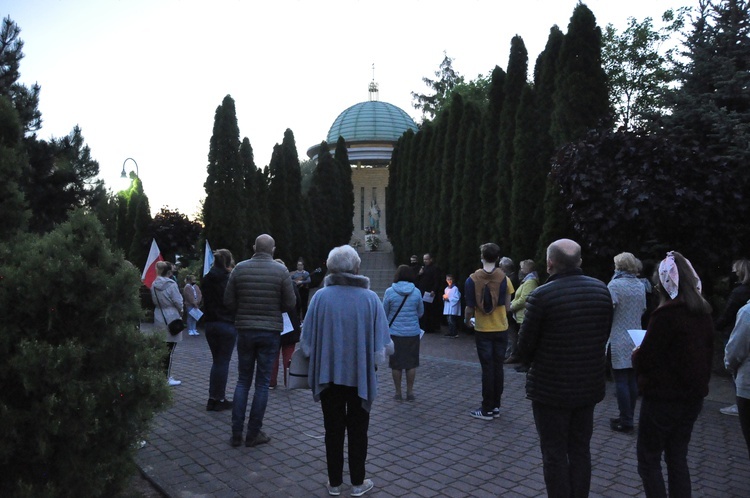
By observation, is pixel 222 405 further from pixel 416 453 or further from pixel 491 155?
pixel 491 155

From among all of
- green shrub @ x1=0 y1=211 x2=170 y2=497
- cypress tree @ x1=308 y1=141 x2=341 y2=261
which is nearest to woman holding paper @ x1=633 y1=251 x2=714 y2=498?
green shrub @ x1=0 y1=211 x2=170 y2=497

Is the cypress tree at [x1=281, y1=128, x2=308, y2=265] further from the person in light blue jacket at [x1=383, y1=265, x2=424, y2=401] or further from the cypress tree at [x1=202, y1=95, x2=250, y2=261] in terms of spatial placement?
the person in light blue jacket at [x1=383, y1=265, x2=424, y2=401]

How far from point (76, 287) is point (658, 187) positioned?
27.1ft

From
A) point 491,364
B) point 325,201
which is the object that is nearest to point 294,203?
point 325,201

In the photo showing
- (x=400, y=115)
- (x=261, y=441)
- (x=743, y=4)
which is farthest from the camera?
(x=400, y=115)

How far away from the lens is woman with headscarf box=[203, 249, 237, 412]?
7309 mm

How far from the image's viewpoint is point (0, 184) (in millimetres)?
3928

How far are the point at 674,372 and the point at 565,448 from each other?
0.86 meters

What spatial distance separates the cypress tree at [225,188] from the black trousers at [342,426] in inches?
582

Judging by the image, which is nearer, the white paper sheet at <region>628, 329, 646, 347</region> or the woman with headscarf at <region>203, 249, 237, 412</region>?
the white paper sheet at <region>628, 329, 646, 347</region>

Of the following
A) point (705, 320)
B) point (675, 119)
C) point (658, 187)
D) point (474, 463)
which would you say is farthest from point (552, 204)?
point (705, 320)

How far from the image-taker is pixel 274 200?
2675 centimetres

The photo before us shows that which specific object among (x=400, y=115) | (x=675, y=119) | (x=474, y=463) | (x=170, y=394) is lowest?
(x=474, y=463)

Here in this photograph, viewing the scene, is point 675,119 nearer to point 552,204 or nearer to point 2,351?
point 552,204
